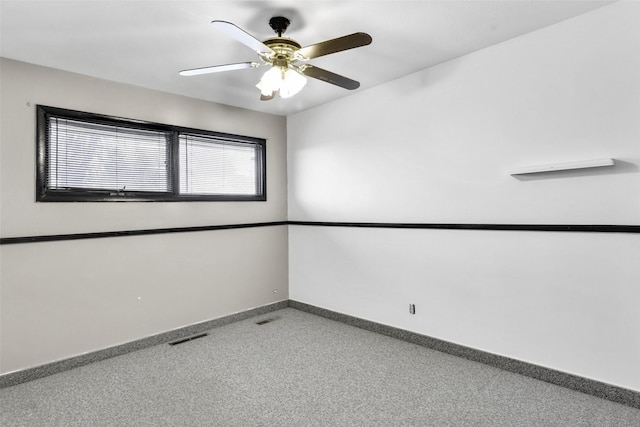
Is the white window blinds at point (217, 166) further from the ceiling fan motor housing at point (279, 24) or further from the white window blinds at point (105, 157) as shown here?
the ceiling fan motor housing at point (279, 24)

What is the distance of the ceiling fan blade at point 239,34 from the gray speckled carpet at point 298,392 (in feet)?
7.23

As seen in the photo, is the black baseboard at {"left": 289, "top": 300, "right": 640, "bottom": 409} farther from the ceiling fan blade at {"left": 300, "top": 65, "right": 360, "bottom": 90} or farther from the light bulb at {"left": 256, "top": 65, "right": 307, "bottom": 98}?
the light bulb at {"left": 256, "top": 65, "right": 307, "bottom": 98}

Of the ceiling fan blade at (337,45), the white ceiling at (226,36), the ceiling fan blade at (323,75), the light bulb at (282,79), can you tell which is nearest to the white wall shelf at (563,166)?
the white ceiling at (226,36)

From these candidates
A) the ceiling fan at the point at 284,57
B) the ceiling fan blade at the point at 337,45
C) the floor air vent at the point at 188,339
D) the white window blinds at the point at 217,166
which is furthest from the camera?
the white window blinds at the point at 217,166

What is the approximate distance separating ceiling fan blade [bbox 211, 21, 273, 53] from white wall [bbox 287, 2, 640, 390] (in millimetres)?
1701

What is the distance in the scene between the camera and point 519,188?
2.65 m

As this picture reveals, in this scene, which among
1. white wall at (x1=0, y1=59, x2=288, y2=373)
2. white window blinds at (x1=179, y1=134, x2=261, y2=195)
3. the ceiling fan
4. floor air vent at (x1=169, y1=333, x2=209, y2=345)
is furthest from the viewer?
white window blinds at (x1=179, y1=134, x2=261, y2=195)

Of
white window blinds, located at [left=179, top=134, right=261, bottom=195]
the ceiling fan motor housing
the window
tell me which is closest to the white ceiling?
the ceiling fan motor housing

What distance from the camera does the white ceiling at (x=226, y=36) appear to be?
215 cm

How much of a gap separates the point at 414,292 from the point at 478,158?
132 cm

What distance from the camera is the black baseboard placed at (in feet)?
7.41

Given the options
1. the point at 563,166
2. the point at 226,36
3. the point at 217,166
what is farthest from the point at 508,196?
the point at 217,166

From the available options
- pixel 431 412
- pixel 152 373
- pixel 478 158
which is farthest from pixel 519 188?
pixel 152 373

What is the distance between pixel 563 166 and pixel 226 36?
2449mm
